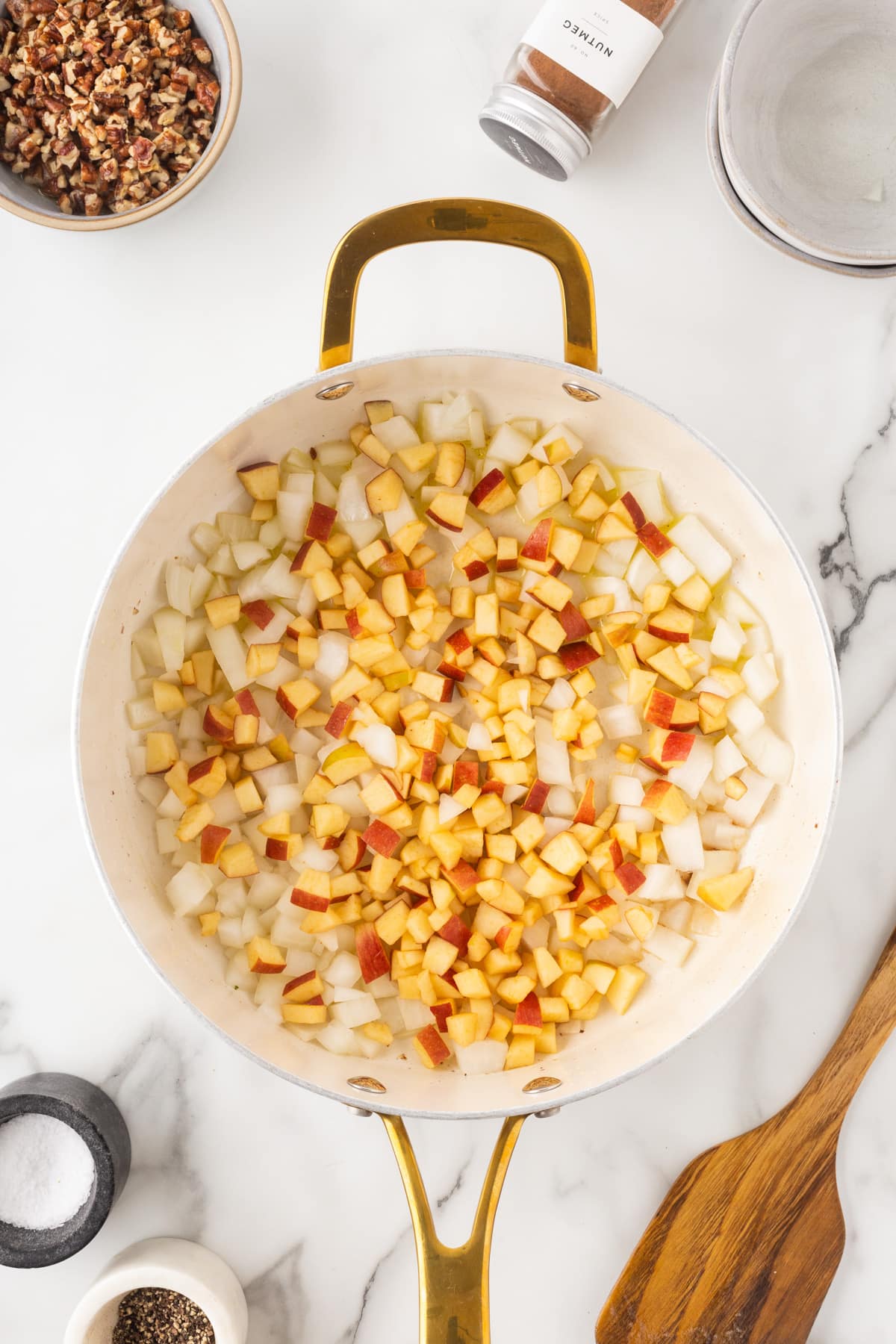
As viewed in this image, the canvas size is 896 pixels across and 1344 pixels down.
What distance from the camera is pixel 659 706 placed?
1.18 metres

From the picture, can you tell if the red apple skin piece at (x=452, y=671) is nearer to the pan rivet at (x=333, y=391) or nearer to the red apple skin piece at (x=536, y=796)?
the red apple skin piece at (x=536, y=796)

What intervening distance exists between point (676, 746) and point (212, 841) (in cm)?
57

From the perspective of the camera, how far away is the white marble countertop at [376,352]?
125 cm

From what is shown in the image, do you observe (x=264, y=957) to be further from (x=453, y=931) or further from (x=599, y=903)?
(x=599, y=903)

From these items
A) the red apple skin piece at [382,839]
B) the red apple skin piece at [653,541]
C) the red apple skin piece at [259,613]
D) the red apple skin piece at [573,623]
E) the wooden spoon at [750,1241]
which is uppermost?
the red apple skin piece at [653,541]

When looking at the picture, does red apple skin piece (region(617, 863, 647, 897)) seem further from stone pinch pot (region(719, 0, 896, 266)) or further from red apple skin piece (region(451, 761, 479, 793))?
stone pinch pot (region(719, 0, 896, 266))

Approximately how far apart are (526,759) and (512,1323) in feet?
2.51

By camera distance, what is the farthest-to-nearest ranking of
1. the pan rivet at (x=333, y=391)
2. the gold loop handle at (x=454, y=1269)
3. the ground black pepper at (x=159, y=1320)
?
the ground black pepper at (x=159, y=1320) → the pan rivet at (x=333, y=391) → the gold loop handle at (x=454, y=1269)

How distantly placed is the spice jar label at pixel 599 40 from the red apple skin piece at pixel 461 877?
92 centimetres

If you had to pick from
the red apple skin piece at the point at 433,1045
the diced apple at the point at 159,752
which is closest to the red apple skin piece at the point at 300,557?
the diced apple at the point at 159,752

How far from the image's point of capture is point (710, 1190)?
4.18 feet

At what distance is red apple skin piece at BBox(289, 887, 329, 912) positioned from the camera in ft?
3.84

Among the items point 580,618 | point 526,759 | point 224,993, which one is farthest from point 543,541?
point 224,993

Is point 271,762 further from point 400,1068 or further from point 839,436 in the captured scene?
point 839,436
